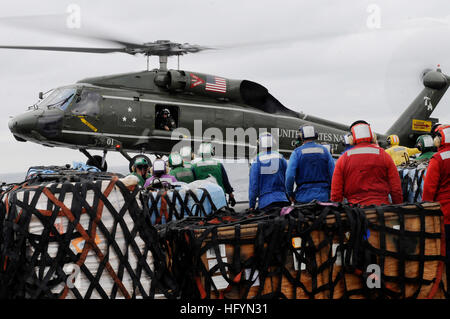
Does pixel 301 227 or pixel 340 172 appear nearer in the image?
pixel 301 227

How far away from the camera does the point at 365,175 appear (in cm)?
589

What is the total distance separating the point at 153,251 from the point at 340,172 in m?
2.86

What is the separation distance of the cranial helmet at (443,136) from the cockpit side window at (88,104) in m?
10.9

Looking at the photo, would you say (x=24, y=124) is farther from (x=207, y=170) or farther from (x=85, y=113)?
(x=207, y=170)

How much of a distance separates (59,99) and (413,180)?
10011 mm

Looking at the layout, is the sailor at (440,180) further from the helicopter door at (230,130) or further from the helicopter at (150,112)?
the helicopter door at (230,130)

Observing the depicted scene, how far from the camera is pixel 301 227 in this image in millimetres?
3955

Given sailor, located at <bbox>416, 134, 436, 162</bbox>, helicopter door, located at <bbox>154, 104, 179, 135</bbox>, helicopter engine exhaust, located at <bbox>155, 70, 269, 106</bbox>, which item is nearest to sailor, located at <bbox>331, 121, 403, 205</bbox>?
sailor, located at <bbox>416, 134, 436, 162</bbox>

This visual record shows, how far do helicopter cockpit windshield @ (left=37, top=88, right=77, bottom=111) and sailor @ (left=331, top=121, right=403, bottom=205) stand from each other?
1046cm

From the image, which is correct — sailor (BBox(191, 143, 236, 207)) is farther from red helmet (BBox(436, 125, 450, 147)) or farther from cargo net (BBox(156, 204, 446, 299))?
cargo net (BBox(156, 204, 446, 299))

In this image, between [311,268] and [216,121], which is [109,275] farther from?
[216,121]

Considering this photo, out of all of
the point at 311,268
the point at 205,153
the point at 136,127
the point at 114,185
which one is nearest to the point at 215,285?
the point at 311,268

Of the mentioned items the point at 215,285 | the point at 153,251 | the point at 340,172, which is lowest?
the point at 215,285

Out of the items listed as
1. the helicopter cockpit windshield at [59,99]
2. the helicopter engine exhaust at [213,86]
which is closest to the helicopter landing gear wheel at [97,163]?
the helicopter cockpit windshield at [59,99]
